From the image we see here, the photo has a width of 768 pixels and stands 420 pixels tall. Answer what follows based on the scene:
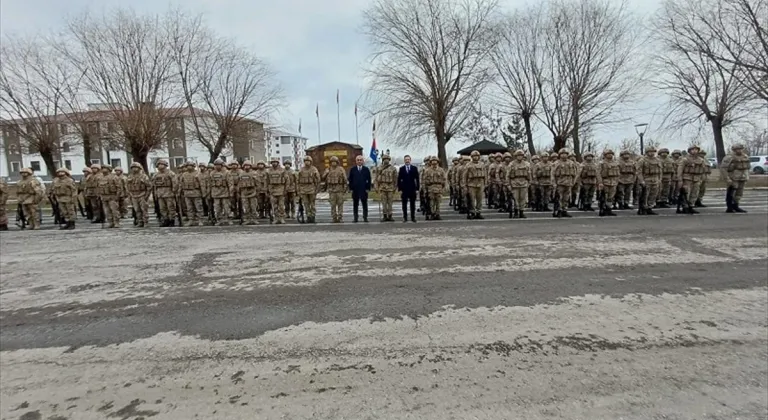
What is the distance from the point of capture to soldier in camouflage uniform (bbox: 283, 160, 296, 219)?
11930mm

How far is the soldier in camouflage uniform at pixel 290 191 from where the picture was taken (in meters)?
11.9

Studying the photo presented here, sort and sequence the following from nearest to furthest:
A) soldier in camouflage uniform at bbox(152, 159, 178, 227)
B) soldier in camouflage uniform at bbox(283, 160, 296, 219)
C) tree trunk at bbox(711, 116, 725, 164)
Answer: soldier in camouflage uniform at bbox(152, 159, 178, 227)
soldier in camouflage uniform at bbox(283, 160, 296, 219)
tree trunk at bbox(711, 116, 725, 164)

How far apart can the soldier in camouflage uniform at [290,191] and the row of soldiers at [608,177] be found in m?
5.18

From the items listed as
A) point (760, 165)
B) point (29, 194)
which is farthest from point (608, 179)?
point (760, 165)

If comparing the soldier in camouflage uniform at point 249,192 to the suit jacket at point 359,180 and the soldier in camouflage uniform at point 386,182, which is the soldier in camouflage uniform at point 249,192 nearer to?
the suit jacket at point 359,180

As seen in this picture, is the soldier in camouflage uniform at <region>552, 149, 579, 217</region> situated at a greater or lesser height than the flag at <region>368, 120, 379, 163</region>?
lesser

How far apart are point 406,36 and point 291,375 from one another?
78.0 feet

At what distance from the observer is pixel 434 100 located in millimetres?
23547

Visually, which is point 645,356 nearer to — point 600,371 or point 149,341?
point 600,371

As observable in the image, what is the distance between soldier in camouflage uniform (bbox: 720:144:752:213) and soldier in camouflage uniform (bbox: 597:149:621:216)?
2905 millimetres

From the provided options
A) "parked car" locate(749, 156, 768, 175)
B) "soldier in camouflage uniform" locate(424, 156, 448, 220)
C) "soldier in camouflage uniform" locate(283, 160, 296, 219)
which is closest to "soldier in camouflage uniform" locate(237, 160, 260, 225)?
"soldier in camouflage uniform" locate(283, 160, 296, 219)

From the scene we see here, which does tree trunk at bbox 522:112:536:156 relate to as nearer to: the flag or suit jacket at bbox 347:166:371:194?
the flag

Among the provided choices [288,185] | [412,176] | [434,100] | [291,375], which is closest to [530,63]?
[434,100]

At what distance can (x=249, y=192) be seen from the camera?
38.1ft
